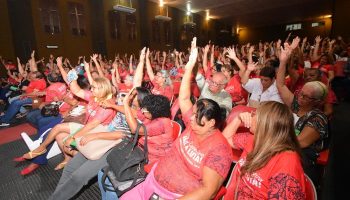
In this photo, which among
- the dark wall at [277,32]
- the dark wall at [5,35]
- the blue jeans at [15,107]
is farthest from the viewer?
the dark wall at [277,32]

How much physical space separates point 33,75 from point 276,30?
22.5 m

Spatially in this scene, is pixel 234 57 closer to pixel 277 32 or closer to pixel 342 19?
pixel 342 19

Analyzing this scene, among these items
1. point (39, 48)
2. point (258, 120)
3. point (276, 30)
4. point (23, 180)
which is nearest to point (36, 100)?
point (23, 180)

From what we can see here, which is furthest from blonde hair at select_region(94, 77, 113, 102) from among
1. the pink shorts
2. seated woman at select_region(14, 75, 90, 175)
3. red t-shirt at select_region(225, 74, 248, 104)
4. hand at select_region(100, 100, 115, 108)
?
red t-shirt at select_region(225, 74, 248, 104)

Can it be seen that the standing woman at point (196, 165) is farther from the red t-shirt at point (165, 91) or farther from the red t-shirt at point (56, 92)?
the red t-shirt at point (56, 92)

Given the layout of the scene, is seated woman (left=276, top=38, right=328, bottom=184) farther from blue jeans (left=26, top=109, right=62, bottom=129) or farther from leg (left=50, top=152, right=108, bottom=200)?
blue jeans (left=26, top=109, right=62, bottom=129)

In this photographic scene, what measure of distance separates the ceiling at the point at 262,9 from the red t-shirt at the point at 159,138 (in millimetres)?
12780

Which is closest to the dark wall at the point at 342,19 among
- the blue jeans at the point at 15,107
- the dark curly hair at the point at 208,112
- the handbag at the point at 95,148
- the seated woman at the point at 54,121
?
the seated woman at the point at 54,121

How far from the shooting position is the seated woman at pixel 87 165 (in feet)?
6.84

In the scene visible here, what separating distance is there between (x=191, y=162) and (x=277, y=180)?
0.51 meters

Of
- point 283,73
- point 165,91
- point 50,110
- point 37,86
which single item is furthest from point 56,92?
point 283,73

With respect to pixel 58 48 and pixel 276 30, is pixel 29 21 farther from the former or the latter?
pixel 276 30

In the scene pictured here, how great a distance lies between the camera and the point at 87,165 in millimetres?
2129

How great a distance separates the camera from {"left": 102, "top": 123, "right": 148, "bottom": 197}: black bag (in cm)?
170
